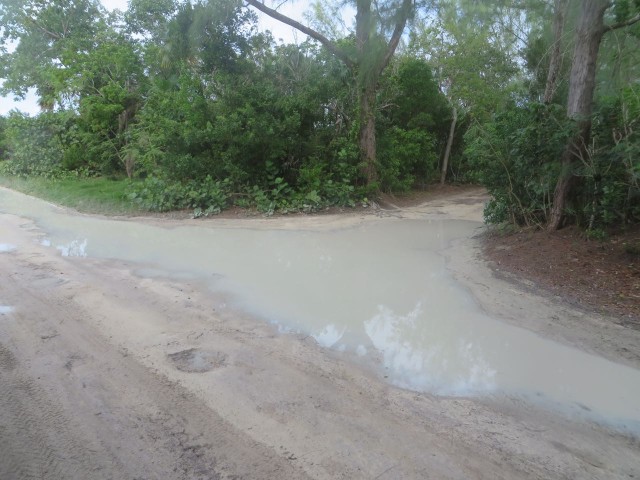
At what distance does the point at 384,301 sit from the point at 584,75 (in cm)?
526

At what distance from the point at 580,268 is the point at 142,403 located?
6150 millimetres

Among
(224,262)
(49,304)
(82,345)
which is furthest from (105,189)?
(82,345)

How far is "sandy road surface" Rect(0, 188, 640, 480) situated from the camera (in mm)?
2723

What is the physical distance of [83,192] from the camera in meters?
15.2

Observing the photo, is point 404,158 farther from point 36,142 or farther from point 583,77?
point 36,142

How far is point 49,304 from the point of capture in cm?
518

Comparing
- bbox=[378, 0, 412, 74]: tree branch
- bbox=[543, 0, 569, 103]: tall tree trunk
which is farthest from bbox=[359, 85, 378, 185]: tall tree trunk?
bbox=[543, 0, 569, 103]: tall tree trunk

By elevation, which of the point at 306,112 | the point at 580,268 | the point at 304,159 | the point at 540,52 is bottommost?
the point at 580,268

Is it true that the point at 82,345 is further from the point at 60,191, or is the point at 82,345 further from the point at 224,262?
the point at 60,191

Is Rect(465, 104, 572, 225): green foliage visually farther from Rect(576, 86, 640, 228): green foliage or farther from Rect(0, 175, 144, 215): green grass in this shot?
Rect(0, 175, 144, 215): green grass

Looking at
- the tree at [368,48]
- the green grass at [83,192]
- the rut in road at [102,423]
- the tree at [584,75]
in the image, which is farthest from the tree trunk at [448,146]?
the rut in road at [102,423]

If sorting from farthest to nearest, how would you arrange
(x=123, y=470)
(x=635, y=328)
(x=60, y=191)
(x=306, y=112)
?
(x=60, y=191) → (x=306, y=112) → (x=635, y=328) → (x=123, y=470)

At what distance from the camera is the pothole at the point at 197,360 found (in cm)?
385

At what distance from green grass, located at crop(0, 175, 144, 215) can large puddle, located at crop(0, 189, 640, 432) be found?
75.9 inches
